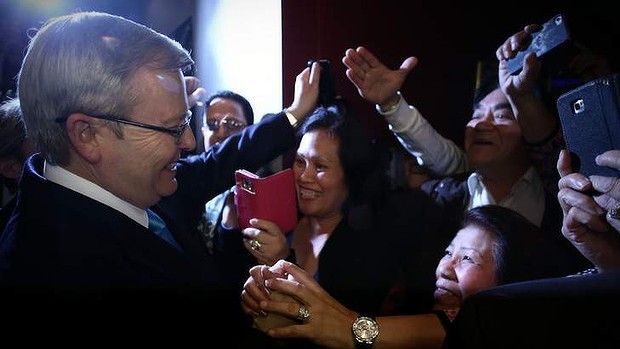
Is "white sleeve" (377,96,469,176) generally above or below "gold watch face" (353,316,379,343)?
above

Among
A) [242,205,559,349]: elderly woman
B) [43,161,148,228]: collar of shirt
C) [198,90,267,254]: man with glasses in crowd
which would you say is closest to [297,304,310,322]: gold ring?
[242,205,559,349]: elderly woman

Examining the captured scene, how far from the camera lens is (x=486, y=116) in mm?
1674

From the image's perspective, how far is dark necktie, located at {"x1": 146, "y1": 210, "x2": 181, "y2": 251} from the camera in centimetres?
107

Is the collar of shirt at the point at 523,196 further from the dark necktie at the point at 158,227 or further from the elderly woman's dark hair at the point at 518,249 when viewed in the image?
the dark necktie at the point at 158,227

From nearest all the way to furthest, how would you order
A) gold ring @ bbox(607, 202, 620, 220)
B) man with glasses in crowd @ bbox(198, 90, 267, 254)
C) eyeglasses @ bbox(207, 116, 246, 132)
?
1. gold ring @ bbox(607, 202, 620, 220)
2. man with glasses in crowd @ bbox(198, 90, 267, 254)
3. eyeglasses @ bbox(207, 116, 246, 132)

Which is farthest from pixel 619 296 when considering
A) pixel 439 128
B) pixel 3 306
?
pixel 439 128

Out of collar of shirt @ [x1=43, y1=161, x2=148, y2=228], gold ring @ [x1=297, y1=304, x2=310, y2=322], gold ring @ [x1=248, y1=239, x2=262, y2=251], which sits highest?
collar of shirt @ [x1=43, y1=161, x2=148, y2=228]

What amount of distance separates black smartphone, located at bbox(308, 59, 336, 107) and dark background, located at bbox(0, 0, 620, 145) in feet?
1.09

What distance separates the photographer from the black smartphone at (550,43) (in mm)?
1167

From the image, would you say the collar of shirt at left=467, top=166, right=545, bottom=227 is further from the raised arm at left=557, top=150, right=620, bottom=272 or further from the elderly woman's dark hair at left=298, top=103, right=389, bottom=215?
the raised arm at left=557, top=150, right=620, bottom=272

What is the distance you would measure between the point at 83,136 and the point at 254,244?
62cm

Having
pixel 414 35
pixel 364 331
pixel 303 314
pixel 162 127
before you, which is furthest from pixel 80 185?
pixel 414 35

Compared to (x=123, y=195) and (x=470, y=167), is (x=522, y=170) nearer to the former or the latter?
(x=470, y=167)

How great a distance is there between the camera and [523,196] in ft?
5.21
